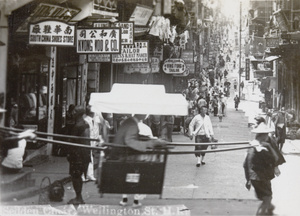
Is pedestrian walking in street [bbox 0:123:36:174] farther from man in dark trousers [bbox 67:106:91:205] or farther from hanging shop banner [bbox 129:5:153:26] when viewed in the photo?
hanging shop banner [bbox 129:5:153:26]

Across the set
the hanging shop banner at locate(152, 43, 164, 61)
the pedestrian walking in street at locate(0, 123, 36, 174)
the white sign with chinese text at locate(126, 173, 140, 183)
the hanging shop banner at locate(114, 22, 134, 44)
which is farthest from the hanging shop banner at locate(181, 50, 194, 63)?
the white sign with chinese text at locate(126, 173, 140, 183)

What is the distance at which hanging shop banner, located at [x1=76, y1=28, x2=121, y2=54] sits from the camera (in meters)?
12.1

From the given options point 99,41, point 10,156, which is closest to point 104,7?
point 99,41

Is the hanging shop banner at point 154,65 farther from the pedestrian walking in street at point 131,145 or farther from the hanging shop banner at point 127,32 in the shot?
the pedestrian walking in street at point 131,145

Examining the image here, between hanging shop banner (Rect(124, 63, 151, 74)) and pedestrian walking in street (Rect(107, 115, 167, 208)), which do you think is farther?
hanging shop banner (Rect(124, 63, 151, 74))

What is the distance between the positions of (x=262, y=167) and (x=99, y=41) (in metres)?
5.93

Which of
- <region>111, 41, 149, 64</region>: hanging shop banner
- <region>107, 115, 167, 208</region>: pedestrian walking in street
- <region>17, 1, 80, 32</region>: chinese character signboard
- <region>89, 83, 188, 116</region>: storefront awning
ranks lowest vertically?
<region>107, 115, 167, 208</region>: pedestrian walking in street

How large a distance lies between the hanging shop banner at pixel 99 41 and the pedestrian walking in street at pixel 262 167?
5.09 m

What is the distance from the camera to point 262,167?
8.38 m

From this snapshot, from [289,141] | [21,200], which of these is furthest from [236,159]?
[21,200]

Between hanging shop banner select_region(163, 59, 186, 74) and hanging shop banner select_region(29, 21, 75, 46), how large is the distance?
1159cm

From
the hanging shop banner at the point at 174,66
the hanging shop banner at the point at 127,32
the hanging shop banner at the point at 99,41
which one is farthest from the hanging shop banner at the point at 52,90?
the hanging shop banner at the point at 174,66

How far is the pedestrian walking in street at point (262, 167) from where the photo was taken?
8281mm

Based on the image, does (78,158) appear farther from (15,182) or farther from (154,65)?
(154,65)
